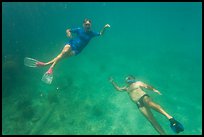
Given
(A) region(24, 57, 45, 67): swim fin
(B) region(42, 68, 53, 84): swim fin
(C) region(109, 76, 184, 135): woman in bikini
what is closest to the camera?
(B) region(42, 68, 53, 84): swim fin

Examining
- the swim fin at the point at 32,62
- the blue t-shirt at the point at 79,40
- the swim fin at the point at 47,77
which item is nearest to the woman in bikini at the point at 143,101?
the blue t-shirt at the point at 79,40

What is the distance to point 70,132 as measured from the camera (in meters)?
16.1

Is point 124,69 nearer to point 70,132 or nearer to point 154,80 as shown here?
point 154,80

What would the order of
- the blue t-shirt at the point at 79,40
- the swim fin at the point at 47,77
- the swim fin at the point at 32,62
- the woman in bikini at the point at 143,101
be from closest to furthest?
the swim fin at the point at 47,77 < the swim fin at the point at 32,62 < the woman in bikini at the point at 143,101 < the blue t-shirt at the point at 79,40

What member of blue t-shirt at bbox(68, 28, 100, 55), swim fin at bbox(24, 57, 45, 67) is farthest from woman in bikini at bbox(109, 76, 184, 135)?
swim fin at bbox(24, 57, 45, 67)

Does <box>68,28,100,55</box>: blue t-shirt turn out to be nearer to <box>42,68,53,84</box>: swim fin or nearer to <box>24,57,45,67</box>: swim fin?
<box>24,57,45,67</box>: swim fin

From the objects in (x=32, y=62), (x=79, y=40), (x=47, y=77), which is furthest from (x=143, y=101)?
(x=32, y=62)

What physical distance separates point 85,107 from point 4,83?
35.8 ft

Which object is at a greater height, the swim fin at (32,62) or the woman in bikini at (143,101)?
the woman in bikini at (143,101)

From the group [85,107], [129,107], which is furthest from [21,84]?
[129,107]

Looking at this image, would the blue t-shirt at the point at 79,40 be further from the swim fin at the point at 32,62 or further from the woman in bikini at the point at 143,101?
the woman in bikini at the point at 143,101

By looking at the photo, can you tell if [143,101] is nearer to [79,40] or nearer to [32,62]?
[79,40]

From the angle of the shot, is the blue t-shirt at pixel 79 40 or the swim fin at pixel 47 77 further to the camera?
the blue t-shirt at pixel 79 40

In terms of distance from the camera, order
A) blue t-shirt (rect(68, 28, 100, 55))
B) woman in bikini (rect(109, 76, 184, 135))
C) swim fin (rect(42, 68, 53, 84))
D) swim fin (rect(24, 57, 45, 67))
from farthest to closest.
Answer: blue t-shirt (rect(68, 28, 100, 55)) < woman in bikini (rect(109, 76, 184, 135)) < swim fin (rect(24, 57, 45, 67)) < swim fin (rect(42, 68, 53, 84))
